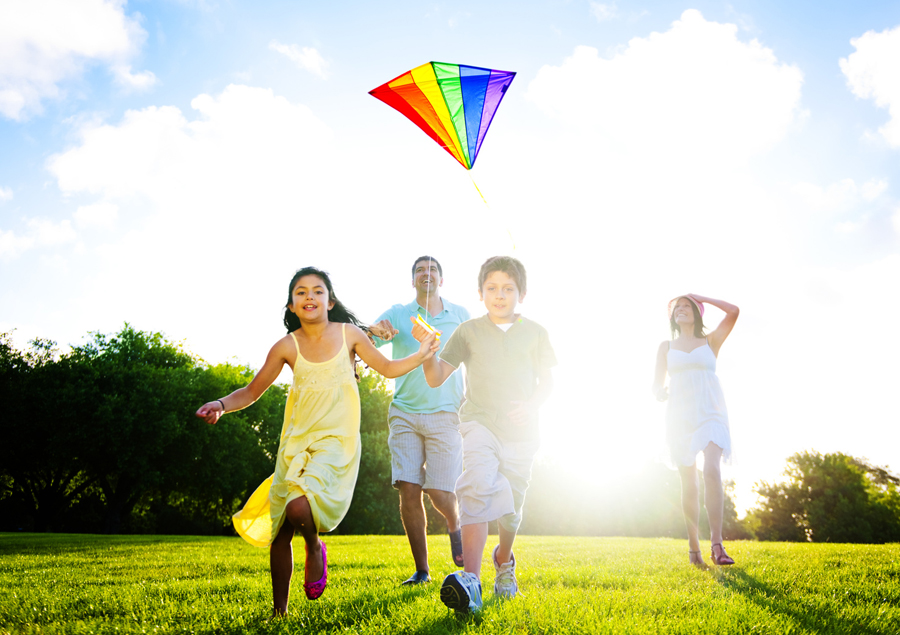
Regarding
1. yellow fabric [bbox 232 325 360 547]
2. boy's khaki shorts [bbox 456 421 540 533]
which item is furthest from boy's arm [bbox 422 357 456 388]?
yellow fabric [bbox 232 325 360 547]

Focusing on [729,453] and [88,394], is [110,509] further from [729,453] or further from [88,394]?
[729,453]

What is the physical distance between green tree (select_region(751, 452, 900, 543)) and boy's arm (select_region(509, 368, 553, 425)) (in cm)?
2602

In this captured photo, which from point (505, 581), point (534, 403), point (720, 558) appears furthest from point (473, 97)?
point (720, 558)

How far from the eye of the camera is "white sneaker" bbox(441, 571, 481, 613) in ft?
11.8

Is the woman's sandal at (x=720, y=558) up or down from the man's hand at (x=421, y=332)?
down

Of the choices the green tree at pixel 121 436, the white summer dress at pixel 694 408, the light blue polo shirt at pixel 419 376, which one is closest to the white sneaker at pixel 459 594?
the light blue polo shirt at pixel 419 376

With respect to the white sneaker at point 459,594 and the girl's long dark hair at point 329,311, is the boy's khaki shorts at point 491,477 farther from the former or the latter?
the girl's long dark hair at point 329,311

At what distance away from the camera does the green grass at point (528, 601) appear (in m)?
3.39

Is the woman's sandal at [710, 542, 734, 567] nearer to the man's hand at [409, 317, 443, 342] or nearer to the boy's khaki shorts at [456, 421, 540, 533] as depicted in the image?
the boy's khaki shorts at [456, 421, 540, 533]

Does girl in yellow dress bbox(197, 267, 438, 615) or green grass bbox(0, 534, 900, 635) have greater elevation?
girl in yellow dress bbox(197, 267, 438, 615)

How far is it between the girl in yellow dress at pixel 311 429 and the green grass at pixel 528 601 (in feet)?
1.55

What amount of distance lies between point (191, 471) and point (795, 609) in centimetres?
3232

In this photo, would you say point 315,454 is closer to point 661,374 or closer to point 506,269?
point 506,269

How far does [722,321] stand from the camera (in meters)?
6.77
